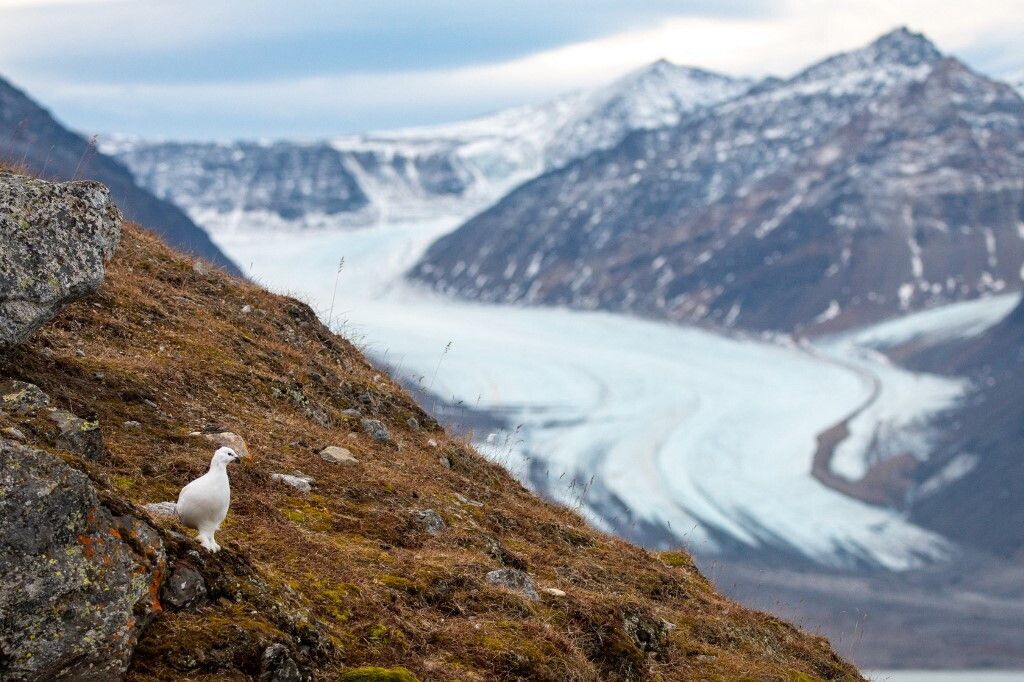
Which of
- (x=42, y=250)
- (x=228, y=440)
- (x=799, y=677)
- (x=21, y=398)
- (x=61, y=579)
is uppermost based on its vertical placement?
(x=42, y=250)

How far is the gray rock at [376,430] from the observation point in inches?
596

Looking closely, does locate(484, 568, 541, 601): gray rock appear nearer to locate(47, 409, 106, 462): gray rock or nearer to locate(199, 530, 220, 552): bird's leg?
locate(199, 530, 220, 552): bird's leg

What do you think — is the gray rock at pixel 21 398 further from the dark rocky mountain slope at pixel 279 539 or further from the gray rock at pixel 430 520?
the gray rock at pixel 430 520

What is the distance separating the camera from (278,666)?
9.12m

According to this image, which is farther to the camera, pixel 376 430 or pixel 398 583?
pixel 376 430

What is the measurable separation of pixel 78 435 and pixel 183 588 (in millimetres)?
2362

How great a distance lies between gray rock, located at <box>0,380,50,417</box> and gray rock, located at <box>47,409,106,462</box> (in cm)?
15

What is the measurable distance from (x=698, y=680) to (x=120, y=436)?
5661 mm

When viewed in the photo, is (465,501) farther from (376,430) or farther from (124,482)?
(124,482)

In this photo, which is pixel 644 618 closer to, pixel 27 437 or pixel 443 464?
pixel 443 464

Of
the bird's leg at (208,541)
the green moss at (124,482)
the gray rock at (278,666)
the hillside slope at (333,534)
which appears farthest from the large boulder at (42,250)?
the gray rock at (278,666)

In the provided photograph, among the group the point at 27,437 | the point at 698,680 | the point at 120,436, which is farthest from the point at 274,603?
the point at 698,680

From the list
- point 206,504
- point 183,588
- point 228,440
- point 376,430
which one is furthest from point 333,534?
point 376,430

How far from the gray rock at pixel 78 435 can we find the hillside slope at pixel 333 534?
0.13 m
